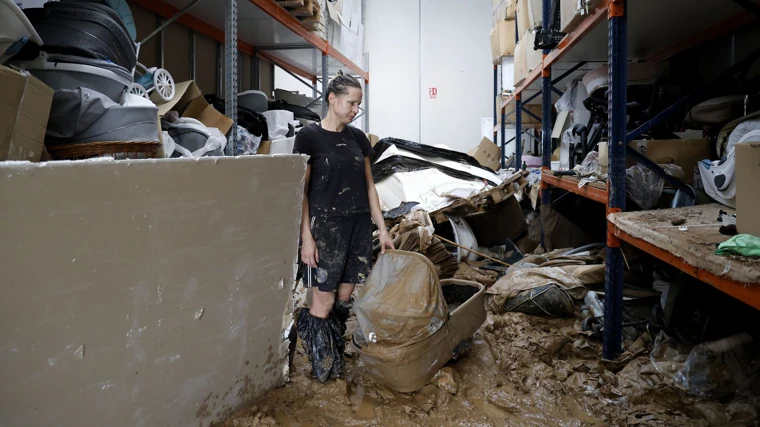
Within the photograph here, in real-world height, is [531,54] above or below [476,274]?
above

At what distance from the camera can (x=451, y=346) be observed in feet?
7.61

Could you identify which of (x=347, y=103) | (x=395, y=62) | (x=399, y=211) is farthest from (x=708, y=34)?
(x=395, y=62)

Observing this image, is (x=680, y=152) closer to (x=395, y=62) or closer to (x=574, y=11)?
(x=574, y=11)

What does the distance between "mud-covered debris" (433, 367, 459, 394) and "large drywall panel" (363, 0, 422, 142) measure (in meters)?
9.10

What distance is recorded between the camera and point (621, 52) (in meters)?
2.31

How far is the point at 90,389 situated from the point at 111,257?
0.36m

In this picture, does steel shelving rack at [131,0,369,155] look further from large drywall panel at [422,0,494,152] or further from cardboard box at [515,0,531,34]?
large drywall panel at [422,0,494,152]

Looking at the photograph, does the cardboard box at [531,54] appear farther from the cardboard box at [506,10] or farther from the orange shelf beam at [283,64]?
the orange shelf beam at [283,64]

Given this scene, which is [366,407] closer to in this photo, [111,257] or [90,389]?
[90,389]

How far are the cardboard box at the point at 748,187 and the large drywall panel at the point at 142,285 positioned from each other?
1446 mm

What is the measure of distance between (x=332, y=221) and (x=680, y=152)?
202cm

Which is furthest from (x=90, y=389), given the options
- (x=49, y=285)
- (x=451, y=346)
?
(x=451, y=346)

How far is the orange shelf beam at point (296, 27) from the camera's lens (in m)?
4.22

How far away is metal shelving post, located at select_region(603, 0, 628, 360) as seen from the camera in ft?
7.56
